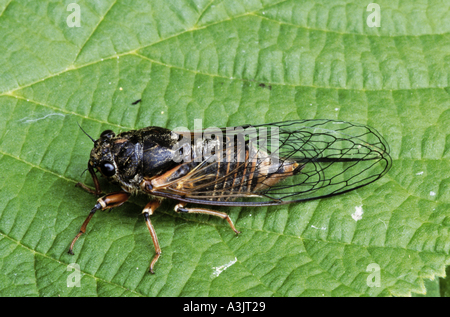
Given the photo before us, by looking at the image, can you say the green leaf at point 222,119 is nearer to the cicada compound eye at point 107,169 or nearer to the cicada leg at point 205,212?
the cicada leg at point 205,212

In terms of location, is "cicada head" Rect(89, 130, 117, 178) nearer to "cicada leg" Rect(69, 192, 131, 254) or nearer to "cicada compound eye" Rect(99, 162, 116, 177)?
"cicada compound eye" Rect(99, 162, 116, 177)

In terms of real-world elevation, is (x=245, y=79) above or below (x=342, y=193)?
above

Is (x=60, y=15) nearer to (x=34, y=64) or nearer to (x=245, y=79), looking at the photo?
(x=34, y=64)

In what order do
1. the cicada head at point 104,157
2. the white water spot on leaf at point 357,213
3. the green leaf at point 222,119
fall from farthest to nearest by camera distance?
the cicada head at point 104,157 < the white water spot on leaf at point 357,213 < the green leaf at point 222,119

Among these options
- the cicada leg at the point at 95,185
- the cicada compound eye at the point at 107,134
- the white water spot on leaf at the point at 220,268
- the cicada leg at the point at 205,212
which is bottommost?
the white water spot on leaf at the point at 220,268

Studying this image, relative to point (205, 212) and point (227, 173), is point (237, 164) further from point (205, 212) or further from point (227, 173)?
point (205, 212)

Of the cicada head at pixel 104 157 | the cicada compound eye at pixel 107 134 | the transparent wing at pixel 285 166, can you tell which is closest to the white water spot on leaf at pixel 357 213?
the transparent wing at pixel 285 166

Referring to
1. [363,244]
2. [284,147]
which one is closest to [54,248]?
[284,147]
